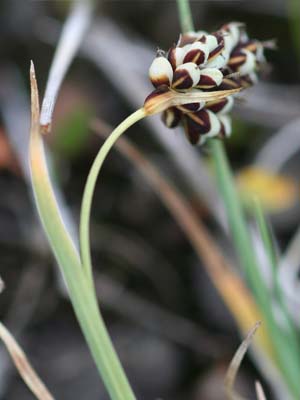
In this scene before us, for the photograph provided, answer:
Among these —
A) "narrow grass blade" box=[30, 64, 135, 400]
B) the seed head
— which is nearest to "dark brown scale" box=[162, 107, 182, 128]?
the seed head

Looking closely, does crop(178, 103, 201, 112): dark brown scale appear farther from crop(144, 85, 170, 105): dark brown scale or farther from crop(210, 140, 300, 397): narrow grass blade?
crop(210, 140, 300, 397): narrow grass blade

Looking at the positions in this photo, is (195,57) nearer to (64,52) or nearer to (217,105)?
(217,105)

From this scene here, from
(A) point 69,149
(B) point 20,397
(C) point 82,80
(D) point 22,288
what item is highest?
(C) point 82,80

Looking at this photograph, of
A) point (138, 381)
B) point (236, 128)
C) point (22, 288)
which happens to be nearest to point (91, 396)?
point (138, 381)

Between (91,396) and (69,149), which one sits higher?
(69,149)

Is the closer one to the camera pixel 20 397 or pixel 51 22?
pixel 20 397

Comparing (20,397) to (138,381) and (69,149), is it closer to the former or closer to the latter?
(138,381)

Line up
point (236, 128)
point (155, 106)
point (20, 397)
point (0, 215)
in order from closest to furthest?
point (155, 106), point (20, 397), point (0, 215), point (236, 128)
